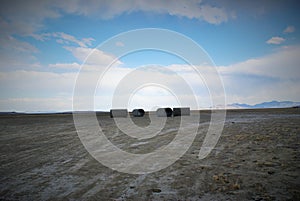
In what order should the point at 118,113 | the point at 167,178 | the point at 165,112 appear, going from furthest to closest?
the point at 118,113, the point at 165,112, the point at 167,178

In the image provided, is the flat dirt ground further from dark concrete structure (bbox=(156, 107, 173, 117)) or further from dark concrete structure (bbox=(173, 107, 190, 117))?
dark concrete structure (bbox=(173, 107, 190, 117))

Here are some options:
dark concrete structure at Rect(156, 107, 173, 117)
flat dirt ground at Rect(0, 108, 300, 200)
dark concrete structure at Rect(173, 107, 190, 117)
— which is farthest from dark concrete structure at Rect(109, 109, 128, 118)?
flat dirt ground at Rect(0, 108, 300, 200)

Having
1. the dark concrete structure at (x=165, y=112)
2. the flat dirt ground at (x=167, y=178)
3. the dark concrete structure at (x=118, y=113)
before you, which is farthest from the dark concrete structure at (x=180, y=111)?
the flat dirt ground at (x=167, y=178)

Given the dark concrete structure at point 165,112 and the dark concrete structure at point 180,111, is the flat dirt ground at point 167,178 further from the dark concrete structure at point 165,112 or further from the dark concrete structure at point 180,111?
the dark concrete structure at point 180,111

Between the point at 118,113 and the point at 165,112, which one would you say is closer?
the point at 165,112

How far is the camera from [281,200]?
406 cm

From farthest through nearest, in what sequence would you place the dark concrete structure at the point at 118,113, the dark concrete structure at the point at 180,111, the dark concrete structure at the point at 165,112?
the dark concrete structure at the point at 118,113 < the dark concrete structure at the point at 180,111 < the dark concrete structure at the point at 165,112

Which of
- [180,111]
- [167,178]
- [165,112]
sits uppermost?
[180,111]

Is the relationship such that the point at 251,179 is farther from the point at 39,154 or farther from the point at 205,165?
the point at 39,154

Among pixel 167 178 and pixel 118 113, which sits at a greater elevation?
pixel 118 113

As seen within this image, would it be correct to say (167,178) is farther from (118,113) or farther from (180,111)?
(118,113)

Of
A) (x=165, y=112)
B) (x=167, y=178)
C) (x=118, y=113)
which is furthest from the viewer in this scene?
(x=118, y=113)

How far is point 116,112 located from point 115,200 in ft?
123

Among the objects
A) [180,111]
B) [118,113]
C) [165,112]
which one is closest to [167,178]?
[165,112]
